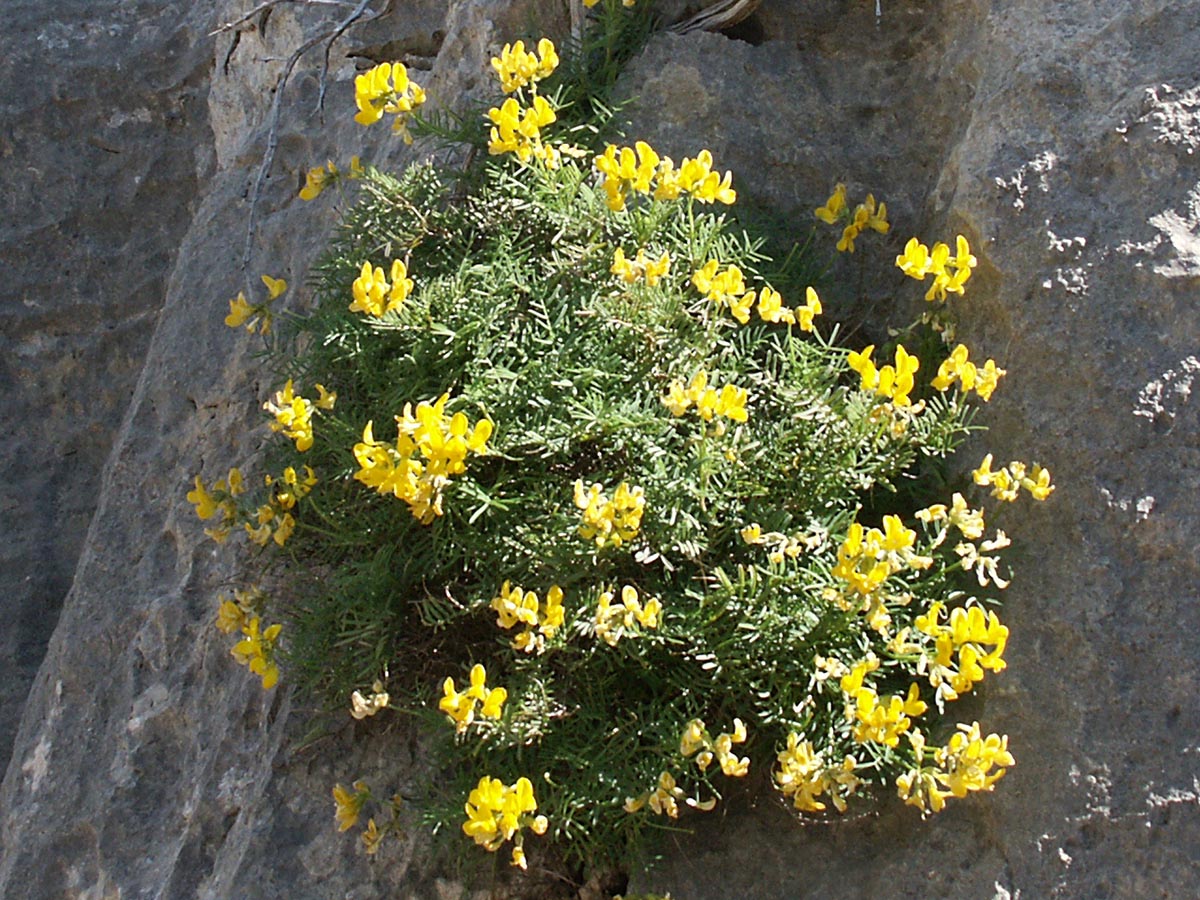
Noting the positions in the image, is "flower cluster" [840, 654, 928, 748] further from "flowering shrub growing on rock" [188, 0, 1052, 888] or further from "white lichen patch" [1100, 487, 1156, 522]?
"white lichen patch" [1100, 487, 1156, 522]

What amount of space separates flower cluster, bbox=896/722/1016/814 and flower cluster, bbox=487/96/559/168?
111 cm

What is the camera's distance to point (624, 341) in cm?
222

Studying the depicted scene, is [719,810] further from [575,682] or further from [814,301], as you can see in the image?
[814,301]

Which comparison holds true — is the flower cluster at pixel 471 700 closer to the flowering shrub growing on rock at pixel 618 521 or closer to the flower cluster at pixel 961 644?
the flowering shrub growing on rock at pixel 618 521

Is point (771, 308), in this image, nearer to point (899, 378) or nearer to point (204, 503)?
point (899, 378)

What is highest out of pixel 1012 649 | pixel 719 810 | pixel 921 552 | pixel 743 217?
pixel 743 217

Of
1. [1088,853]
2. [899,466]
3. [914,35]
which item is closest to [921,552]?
[899,466]

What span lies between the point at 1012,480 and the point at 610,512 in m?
0.60

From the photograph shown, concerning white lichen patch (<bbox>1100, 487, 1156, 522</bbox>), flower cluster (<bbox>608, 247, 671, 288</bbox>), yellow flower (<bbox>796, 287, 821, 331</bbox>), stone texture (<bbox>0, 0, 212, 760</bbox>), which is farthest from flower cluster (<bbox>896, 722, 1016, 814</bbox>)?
stone texture (<bbox>0, 0, 212, 760</bbox>)

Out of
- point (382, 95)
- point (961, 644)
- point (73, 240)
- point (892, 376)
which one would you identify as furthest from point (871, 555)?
point (73, 240)

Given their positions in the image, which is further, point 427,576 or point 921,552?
point 427,576

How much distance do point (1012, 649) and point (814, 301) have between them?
600 mm

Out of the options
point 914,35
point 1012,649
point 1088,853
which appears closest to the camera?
point 1088,853

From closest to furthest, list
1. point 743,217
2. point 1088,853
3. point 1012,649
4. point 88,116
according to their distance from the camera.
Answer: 1. point 1088,853
2. point 1012,649
3. point 743,217
4. point 88,116
